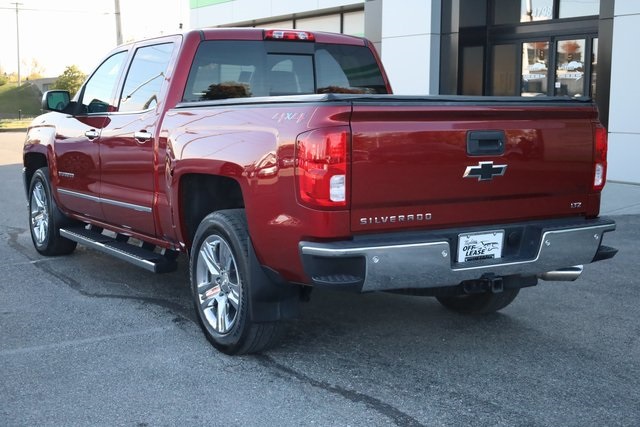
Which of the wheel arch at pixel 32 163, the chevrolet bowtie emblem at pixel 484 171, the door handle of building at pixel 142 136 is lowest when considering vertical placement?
the wheel arch at pixel 32 163

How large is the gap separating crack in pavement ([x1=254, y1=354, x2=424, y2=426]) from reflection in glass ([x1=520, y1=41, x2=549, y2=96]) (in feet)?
42.6

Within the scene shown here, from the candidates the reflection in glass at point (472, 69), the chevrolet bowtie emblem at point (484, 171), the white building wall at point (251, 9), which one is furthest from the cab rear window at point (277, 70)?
the white building wall at point (251, 9)

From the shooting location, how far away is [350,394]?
4133mm

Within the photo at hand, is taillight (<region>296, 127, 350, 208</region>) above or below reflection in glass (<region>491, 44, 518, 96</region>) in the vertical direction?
below

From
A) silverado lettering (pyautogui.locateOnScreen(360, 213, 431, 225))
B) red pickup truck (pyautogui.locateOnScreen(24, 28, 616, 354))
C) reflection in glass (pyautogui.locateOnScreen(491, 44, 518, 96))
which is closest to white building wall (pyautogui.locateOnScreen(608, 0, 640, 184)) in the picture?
reflection in glass (pyautogui.locateOnScreen(491, 44, 518, 96))

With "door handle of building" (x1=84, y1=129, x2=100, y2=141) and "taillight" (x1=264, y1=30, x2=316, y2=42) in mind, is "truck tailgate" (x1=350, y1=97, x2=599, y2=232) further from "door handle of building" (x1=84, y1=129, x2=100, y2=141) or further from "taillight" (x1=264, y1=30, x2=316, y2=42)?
"door handle of building" (x1=84, y1=129, x2=100, y2=141)

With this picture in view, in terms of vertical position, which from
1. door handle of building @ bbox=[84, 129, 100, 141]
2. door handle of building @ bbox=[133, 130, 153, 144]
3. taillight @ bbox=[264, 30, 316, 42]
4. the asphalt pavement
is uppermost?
taillight @ bbox=[264, 30, 316, 42]

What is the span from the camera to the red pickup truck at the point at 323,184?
13.1 feet

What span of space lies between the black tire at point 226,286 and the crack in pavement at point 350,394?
0.15 metres

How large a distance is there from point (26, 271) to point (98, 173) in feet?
4.56

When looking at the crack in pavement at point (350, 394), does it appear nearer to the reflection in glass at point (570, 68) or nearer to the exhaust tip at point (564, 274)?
the exhaust tip at point (564, 274)

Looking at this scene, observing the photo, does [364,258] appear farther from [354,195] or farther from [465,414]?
[465,414]

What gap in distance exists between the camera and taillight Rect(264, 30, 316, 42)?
19.3 feet

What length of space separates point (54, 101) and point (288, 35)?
2.32m
